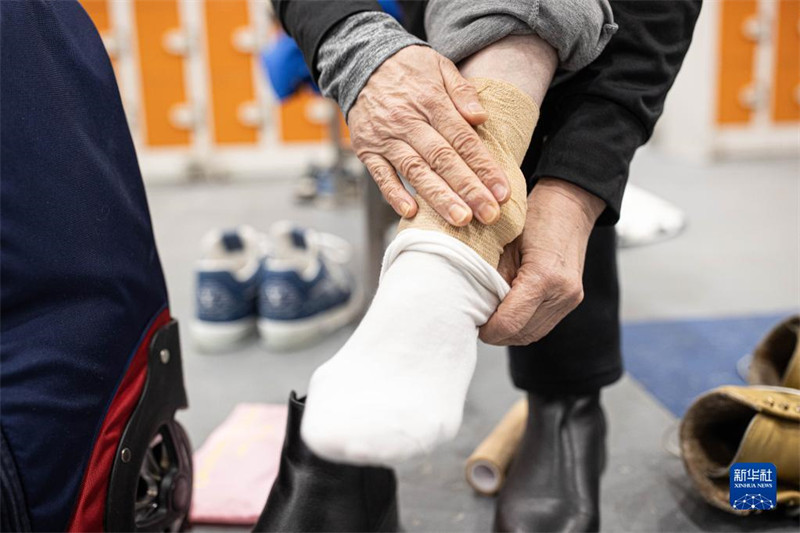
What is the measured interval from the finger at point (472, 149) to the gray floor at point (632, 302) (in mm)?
420

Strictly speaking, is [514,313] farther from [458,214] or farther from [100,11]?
[100,11]

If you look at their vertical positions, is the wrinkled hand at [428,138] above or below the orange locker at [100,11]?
above

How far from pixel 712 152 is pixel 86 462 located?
275cm

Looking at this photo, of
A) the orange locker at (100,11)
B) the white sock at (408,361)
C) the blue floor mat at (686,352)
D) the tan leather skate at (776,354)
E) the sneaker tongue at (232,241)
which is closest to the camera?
the white sock at (408,361)

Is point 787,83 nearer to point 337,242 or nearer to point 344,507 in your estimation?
point 337,242

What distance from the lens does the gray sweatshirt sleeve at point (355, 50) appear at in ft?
1.69

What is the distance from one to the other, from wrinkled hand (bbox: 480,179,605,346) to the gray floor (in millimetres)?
337

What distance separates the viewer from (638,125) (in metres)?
0.57

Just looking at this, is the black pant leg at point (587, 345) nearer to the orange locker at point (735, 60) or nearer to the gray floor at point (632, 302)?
the gray floor at point (632, 302)

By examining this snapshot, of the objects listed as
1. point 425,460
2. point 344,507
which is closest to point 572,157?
point 344,507

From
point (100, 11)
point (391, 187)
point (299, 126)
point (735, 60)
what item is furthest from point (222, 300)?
point (735, 60)

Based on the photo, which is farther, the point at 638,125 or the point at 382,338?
the point at 638,125

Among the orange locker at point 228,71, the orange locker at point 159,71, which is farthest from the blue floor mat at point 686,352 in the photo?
the orange locker at point 159,71

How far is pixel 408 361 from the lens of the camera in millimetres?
401
